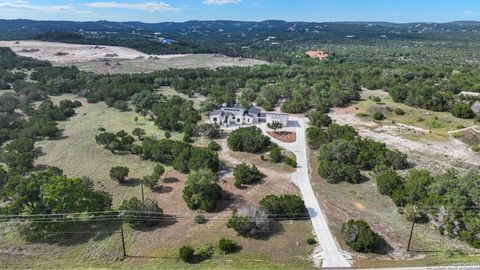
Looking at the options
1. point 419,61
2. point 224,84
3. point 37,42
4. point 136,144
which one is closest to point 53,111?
point 136,144

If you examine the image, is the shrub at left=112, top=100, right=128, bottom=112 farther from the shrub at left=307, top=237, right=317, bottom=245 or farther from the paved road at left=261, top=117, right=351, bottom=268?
the shrub at left=307, top=237, right=317, bottom=245

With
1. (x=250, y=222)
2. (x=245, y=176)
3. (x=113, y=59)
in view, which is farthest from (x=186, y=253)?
(x=113, y=59)

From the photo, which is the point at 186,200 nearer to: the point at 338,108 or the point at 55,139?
the point at 55,139

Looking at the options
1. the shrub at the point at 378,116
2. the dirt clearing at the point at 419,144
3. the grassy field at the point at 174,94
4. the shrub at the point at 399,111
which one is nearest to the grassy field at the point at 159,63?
the grassy field at the point at 174,94

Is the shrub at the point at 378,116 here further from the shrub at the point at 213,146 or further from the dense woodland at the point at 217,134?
the shrub at the point at 213,146

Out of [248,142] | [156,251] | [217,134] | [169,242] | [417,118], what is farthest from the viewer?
[417,118]

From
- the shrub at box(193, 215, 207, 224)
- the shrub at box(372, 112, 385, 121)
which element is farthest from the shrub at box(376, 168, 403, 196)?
the shrub at box(372, 112, 385, 121)

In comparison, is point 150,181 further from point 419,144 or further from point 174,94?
point 174,94
